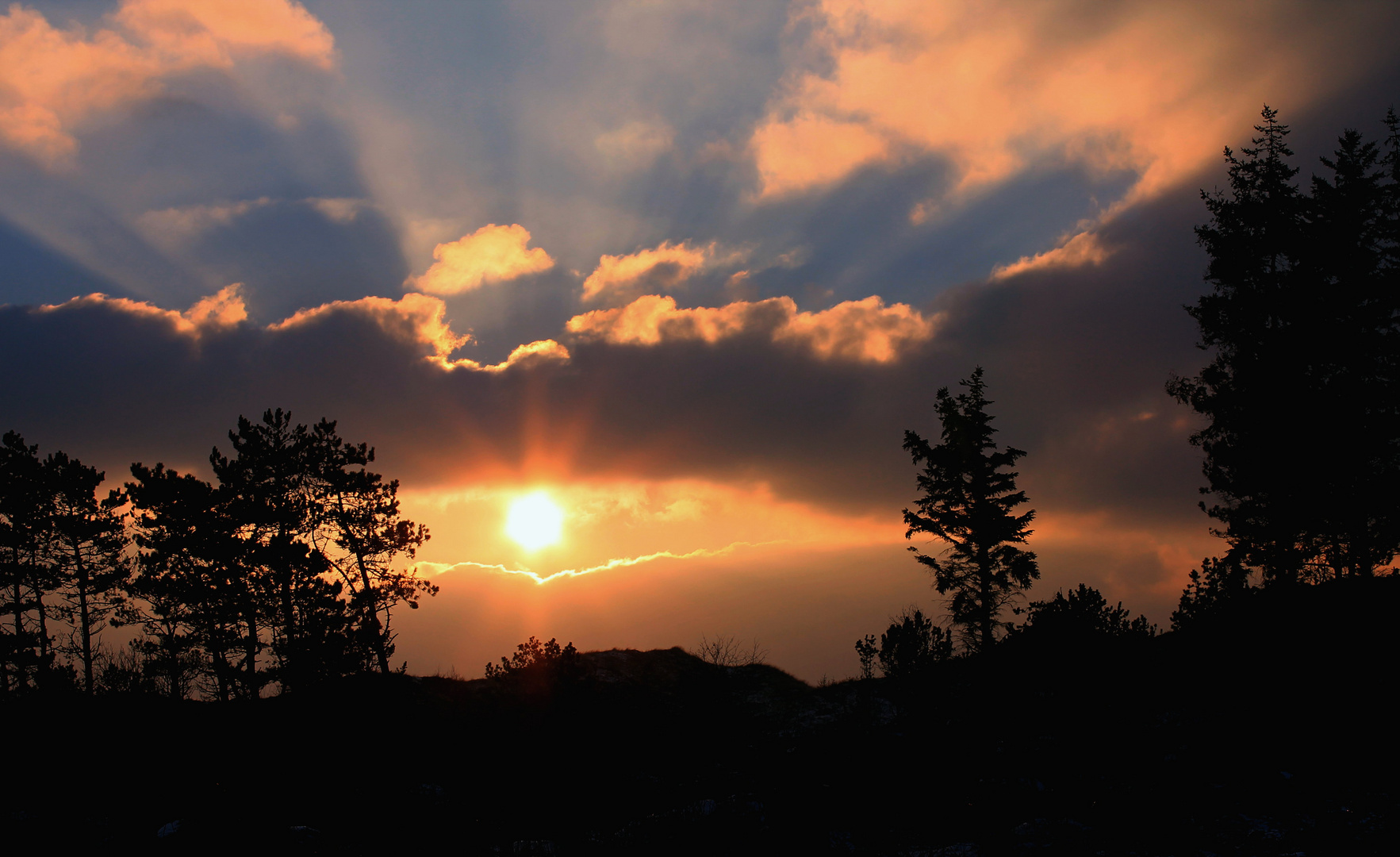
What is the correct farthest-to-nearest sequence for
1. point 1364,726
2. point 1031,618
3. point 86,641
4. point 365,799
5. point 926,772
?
point 86,641
point 1031,618
point 365,799
point 926,772
point 1364,726

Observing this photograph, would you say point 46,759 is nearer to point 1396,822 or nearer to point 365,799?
point 365,799

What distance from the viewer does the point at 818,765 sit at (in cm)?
1620

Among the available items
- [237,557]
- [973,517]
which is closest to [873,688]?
[973,517]

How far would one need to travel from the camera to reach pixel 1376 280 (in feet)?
77.6

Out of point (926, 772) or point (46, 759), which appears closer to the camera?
point (926, 772)

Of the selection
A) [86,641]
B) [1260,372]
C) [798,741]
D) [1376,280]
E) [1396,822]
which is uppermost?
[1376,280]

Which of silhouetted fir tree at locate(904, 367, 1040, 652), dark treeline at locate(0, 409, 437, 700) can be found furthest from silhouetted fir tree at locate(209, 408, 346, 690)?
silhouetted fir tree at locate(904, 367, 1040, 652)

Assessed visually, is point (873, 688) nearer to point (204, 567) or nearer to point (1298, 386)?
point (1298, 386)

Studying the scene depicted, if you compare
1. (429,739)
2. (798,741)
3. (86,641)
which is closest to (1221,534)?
(798,741)

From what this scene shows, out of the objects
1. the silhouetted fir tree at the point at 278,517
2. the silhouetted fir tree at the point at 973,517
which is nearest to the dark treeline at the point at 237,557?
the silhouetted fir tree at the point at 278,517

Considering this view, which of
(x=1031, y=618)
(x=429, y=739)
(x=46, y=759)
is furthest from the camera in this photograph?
(x=1031, y=618)

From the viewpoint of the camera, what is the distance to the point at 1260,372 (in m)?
24.0

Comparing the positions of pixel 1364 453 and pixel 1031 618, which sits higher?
pixel 1364 453

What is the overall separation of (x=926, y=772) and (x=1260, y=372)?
20.1 metres
